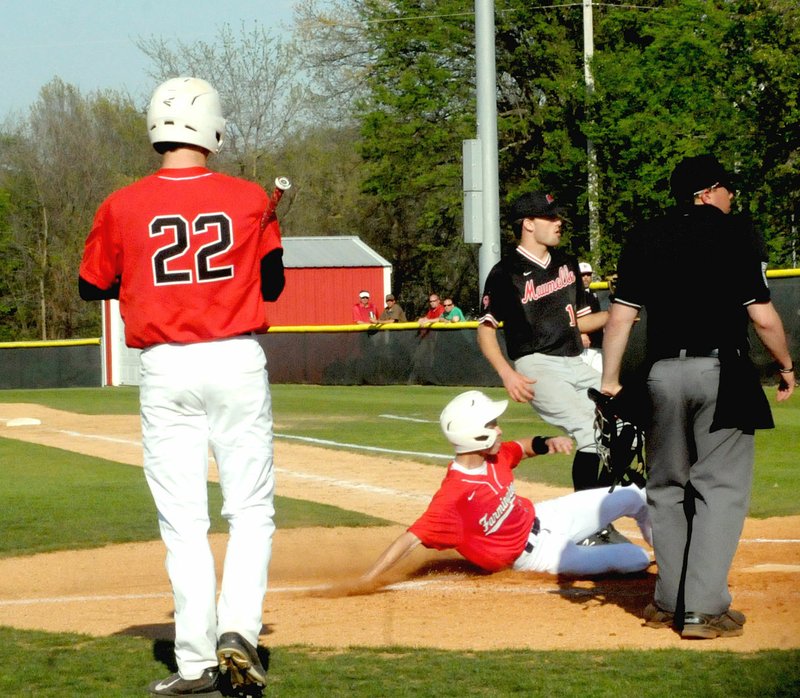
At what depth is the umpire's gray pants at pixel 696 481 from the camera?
5.18 metres

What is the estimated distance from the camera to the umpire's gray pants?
17.0 feet

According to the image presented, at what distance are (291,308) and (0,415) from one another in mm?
21578

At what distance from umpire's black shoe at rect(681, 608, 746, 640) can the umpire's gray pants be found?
3 cm

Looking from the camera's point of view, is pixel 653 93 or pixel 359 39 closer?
pixel 653 93

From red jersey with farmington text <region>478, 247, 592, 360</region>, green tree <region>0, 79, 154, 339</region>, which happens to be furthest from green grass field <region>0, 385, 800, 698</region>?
green tree <region>0, 79, 154, 339</region>

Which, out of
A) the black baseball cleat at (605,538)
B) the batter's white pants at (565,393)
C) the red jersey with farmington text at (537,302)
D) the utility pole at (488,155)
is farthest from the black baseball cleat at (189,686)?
the utility pole at (488,155)

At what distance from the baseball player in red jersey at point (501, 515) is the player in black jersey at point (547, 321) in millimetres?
600

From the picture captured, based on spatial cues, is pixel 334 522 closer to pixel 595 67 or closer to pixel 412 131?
pixel 595 67

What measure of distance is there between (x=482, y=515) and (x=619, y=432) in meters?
0.80

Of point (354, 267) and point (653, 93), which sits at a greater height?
point (653, 93)

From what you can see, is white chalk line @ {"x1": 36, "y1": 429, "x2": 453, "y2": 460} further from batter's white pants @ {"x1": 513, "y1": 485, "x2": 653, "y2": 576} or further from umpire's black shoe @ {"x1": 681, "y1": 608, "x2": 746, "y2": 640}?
umpire's black shoe @ {"x1": 681, "y1": 608, "x2": 746, "y2": 640}

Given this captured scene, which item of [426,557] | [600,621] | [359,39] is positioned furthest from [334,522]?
[359,39]

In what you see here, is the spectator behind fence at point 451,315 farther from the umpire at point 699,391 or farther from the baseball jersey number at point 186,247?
the baseball jersey number at point 186,247

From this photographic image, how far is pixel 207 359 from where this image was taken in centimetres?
443
